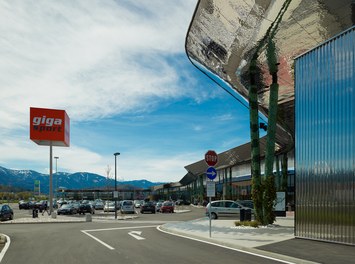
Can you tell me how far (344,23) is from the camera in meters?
18.8

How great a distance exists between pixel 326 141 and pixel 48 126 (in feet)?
118

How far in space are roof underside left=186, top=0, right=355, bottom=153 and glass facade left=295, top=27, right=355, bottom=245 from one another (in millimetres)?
2099

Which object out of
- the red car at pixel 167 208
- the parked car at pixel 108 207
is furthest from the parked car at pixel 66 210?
the red car at pixel 167 208

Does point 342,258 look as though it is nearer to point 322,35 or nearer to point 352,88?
point 352,88

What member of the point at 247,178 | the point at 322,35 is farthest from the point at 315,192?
the point at 247,178

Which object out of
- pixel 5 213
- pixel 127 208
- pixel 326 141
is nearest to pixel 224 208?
pixel 5 213

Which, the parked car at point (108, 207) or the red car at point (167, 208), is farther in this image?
the parked car at point (108, 207)

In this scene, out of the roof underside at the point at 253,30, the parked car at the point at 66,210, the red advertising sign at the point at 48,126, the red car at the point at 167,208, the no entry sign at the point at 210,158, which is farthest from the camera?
the red car at the point at 167,208

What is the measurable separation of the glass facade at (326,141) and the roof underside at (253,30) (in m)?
2.10

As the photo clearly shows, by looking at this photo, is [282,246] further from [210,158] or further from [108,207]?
[108,207]

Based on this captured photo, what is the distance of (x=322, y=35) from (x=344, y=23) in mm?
1697

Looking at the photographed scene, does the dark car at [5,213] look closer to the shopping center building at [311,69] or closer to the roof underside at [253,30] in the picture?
the roof underside at [253,30]

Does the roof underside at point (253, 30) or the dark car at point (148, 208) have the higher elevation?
the roof underside at point (253, 30)

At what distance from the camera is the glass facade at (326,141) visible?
48.4 ft
